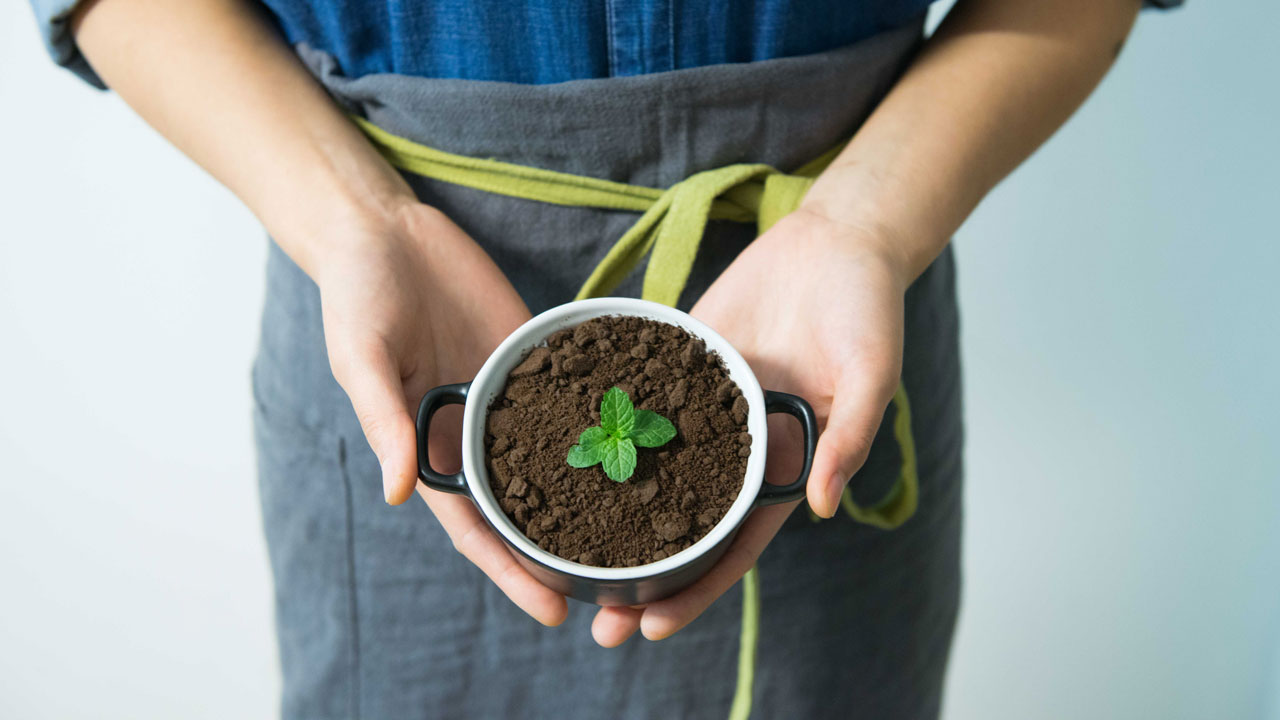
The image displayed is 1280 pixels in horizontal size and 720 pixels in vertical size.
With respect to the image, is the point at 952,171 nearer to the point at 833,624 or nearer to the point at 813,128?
the point at 813,128

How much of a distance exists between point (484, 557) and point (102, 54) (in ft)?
2.38

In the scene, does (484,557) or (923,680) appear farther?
(923,680)

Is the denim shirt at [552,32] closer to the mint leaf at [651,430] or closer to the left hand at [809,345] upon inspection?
the left hand at [809,345]

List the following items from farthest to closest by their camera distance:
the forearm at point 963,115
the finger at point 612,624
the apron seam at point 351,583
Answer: the apron seam at point 351,583 → the forearm at point 963,115 → the finger at point 612,624

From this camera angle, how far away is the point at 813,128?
3.33 feet

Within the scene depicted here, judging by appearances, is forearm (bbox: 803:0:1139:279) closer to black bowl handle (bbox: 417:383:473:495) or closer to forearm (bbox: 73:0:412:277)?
black bowl handle (bbox: 417:383:473:495)

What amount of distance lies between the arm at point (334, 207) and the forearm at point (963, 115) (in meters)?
0.40

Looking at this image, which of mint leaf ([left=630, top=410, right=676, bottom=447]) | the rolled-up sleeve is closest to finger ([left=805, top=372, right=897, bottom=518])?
mint leaf ([left=630, top=410, right=676, bottom=447])

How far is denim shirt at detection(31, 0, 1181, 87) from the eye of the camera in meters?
0.92

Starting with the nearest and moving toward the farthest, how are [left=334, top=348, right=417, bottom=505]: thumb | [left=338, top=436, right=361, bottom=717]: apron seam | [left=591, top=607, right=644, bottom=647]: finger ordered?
1. [left=334, top=348, right=417, bottom=505]: thumb
2. [left=591, top=607, right=644, bottom=647]: finger
3. [left=338, top=436, right=361, bottom=717]: apron seam

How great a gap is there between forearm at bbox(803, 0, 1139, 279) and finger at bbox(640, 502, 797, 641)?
302 mm

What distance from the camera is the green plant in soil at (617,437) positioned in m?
0.77

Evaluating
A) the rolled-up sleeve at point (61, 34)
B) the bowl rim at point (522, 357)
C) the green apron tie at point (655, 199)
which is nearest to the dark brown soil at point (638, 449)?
the bowl rim at point (522, 357)

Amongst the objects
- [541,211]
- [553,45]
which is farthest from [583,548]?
[553,45]
